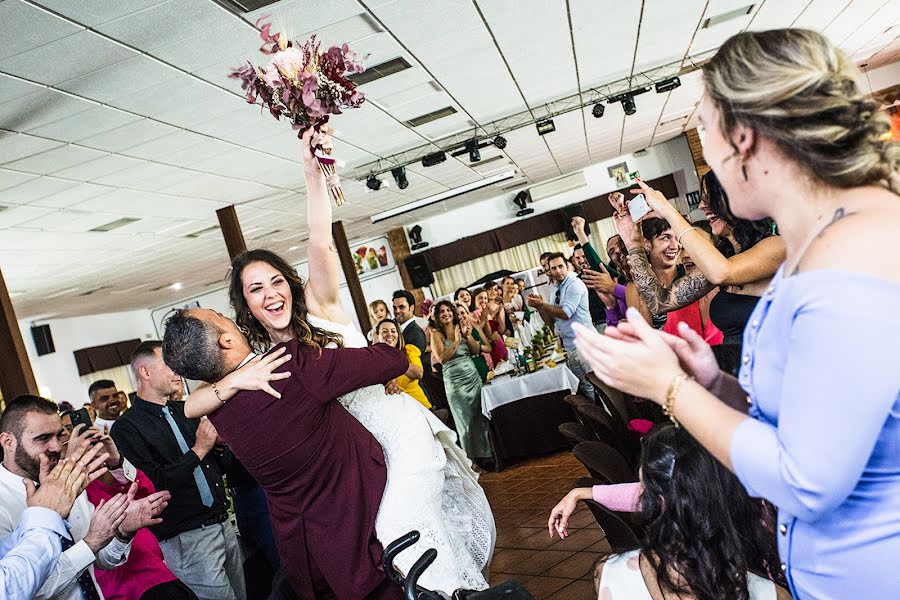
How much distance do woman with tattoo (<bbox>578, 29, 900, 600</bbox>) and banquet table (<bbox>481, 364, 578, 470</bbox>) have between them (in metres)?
5.47

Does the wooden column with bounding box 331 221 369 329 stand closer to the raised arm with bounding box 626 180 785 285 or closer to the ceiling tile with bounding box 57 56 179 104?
the ceiling tile with bounding box 57 56 179 104

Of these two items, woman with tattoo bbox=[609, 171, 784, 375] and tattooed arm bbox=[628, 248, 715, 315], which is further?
tattooed arm bbox=[628, 248, 715, 315]

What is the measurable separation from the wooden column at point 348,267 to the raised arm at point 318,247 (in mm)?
10692

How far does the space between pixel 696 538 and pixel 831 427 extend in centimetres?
78

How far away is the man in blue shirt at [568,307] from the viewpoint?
20.1ft

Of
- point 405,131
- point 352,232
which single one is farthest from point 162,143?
point 352,232

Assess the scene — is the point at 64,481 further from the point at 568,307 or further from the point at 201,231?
the point at 201,231

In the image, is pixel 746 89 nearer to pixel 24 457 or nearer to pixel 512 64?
pixel 24 457

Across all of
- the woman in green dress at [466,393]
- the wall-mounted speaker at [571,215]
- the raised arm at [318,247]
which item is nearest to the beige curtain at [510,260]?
the wall-mounted speaker at [571,215]

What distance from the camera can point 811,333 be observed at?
882 mm

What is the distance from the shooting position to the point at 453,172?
38.3ft

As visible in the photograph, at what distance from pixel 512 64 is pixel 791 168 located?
243 inches

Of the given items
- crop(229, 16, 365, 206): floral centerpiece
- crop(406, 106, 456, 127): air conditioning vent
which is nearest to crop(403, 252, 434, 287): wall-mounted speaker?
crop(406, 106, 456, 127): air conditioning vent

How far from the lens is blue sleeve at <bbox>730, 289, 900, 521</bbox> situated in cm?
85
